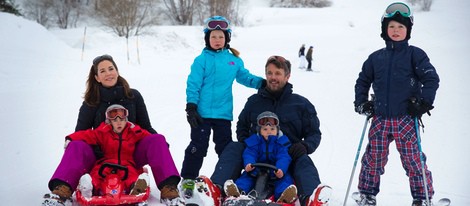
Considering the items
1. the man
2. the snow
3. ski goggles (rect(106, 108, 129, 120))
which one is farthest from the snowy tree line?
ski goggles (rect(106, 108, 129, 120))

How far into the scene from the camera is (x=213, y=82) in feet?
13.4

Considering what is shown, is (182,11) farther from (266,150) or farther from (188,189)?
(188,189)

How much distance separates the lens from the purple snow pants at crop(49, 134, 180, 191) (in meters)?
3.08

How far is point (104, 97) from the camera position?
3725mm

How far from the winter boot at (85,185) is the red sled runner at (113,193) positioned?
0.02 m

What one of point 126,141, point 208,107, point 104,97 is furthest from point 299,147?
point 104,97

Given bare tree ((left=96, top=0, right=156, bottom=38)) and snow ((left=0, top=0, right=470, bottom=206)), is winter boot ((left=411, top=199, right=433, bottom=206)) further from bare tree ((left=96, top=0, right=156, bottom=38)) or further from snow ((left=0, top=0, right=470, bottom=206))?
bare tree ((left=96, top=0, right=156, bottom=38))

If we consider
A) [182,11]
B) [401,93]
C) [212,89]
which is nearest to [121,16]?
[182,11]

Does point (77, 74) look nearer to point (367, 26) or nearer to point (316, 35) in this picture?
point (316, 35)

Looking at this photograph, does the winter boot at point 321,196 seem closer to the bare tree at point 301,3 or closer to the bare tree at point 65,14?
the bare tree at point 65,14

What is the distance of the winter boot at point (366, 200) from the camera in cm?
373

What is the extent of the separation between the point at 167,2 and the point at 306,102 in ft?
108

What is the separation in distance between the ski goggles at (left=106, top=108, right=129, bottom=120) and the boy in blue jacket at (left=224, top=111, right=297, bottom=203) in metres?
1.04

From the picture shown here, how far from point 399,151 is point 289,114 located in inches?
38.7
